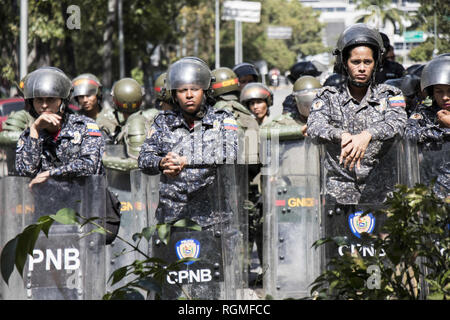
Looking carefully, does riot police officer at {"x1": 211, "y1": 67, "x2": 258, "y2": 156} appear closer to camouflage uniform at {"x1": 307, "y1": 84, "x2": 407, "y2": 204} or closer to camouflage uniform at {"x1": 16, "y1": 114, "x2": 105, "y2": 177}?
camouflage uniform at {"x1": 16, "y1": 114, "x2": 105, "y2": 177}

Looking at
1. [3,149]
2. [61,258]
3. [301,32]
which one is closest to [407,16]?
[3,149]

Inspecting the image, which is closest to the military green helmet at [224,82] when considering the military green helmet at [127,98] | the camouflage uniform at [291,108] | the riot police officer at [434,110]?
the camouflage uniform at [291,108]

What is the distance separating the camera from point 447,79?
586cm

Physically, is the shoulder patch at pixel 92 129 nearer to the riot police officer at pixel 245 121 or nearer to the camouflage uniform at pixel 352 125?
the riot police officer at pixel 245 121

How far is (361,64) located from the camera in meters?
5.44

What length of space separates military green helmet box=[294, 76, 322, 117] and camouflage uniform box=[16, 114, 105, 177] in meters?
3.01

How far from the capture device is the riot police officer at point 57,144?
17.9 ft

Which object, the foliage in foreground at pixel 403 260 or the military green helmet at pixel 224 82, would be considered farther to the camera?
the military green helmet at pixel 224 82

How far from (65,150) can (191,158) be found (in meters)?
0.95

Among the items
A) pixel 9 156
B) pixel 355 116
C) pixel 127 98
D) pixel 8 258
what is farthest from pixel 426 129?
pixel 127 98

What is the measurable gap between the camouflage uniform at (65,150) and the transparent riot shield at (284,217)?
5.31ft

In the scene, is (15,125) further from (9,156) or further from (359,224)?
(359,224)

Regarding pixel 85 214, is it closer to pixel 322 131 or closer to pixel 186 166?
pixel 186 166

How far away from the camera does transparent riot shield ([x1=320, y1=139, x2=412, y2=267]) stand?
16.0 feet
